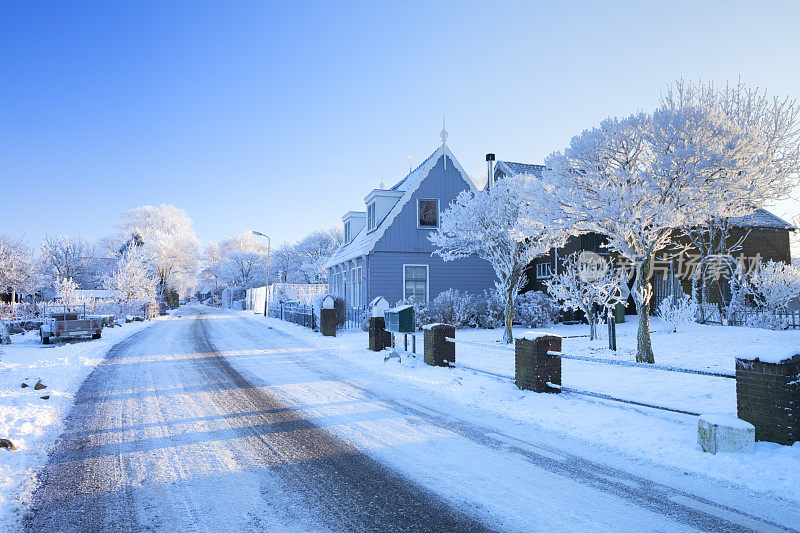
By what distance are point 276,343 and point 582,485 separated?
50.1 ft

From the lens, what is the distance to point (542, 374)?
848 centimetres

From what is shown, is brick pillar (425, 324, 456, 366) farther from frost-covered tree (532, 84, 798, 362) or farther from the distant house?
the distant house

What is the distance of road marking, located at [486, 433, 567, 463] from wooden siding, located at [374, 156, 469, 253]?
18.1 meters

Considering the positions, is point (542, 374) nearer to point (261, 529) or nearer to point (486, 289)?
point (261, 529)

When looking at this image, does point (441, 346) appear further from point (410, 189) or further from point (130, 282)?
point (130, 282)

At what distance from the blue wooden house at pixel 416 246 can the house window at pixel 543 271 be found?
2426 mm

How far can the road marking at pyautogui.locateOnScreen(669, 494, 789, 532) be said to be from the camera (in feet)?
12.5

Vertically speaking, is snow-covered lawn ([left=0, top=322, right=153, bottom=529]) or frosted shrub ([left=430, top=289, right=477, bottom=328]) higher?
frosted shrub ([left=430, top=289, right=477, bottom=328])

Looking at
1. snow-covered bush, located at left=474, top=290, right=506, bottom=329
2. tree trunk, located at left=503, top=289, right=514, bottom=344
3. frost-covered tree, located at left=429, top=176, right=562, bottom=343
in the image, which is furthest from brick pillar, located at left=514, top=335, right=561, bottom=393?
snow-covered bush, located at left=474, top=290, right=506, bottom=329

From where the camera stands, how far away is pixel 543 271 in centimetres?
2523

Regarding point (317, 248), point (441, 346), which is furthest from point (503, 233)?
point (317, 248)

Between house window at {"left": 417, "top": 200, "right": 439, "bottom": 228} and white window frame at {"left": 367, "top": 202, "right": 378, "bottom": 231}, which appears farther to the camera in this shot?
white window frame at {"left": 367, "top": 202, "right": 378, "bottom": 231}

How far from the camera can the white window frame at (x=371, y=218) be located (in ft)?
83.8

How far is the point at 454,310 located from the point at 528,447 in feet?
53.0
